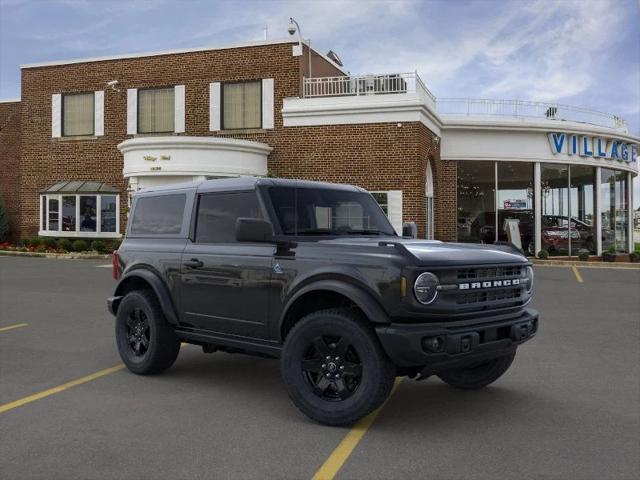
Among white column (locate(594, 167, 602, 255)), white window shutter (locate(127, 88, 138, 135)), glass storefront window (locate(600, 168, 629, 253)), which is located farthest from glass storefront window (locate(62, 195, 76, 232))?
glass storefront window (locate(600, 168, 629, 253))

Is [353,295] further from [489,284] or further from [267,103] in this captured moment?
[267,103]

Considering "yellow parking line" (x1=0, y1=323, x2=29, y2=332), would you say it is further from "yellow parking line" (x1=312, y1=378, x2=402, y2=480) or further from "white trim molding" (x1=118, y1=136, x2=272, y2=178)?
"white trim molding" (x1=118, y1=136, x2=272, y2=178)

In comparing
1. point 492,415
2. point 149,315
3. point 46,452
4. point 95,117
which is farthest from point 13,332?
point 95,117

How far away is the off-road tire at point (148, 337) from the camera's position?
6176 millimetres

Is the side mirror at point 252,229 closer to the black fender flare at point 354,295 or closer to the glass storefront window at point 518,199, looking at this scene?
the black fender flare at point 354,295

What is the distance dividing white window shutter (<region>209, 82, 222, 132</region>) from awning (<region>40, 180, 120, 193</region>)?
4.76m

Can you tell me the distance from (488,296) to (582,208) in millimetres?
23192

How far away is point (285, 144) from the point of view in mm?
22797

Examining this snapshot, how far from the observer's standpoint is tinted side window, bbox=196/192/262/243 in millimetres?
5684

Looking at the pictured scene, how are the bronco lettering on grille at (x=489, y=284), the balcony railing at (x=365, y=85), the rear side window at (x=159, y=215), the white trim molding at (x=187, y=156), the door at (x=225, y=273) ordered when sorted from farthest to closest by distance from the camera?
the white trim molding at (x=187, y=156) → the balcony railing at (x=365, y=85) → the rear side window at (x=159, y=215) → the door at (x=225, y=273) → the bronco lettering on grille at (x=489, y=284)

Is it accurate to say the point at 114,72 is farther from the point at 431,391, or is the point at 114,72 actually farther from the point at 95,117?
the point at 431,391

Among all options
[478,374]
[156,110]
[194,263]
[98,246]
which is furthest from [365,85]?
[478,374]

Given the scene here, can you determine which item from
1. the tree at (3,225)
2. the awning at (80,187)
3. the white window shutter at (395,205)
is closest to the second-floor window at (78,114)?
the awning at (80,187)

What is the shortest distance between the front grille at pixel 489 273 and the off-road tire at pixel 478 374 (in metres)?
0.86
